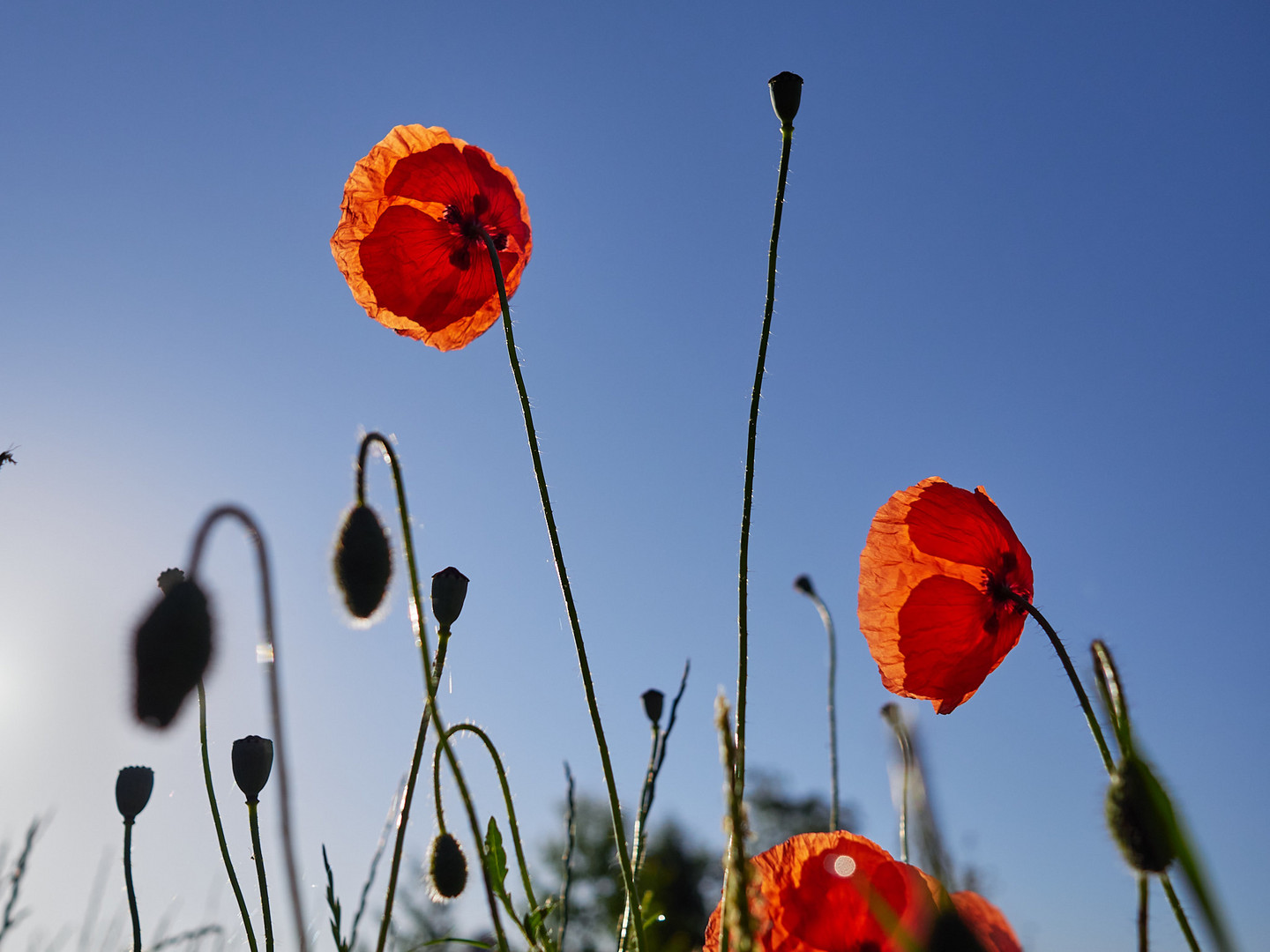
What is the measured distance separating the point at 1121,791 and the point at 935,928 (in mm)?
229

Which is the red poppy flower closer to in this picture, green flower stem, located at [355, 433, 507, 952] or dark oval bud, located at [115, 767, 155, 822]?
green flower stem, located at [355, 433, 507, 952]

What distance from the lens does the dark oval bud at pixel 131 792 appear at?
1312mm

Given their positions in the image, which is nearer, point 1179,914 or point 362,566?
point 1179,914

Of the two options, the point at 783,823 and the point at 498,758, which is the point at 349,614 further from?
the point at 783,823

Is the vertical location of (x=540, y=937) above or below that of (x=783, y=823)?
above

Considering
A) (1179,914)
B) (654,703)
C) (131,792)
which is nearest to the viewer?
(1179,914)

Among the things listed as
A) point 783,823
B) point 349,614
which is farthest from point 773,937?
point 783,823

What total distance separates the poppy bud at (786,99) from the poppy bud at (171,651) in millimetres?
998

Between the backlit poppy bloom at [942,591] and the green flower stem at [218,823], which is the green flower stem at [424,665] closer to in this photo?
the green flower stem at [218,823]

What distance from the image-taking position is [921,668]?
1.62 metres

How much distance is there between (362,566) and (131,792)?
19.9 inches

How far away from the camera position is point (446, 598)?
1339 mm

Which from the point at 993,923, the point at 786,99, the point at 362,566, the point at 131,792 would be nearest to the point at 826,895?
the point at 993,923

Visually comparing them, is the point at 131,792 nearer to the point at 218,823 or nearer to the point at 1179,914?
the point at 218,823
